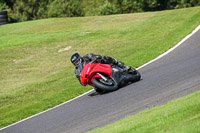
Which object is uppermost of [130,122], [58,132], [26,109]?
[130,122]

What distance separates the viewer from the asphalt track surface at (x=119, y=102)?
9.50 meters

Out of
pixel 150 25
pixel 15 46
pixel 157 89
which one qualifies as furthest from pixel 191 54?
pixel 15 46

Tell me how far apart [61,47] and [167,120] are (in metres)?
16.6

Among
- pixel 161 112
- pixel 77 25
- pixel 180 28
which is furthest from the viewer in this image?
pixel 77 25

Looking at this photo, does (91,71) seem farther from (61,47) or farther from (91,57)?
(61,47)

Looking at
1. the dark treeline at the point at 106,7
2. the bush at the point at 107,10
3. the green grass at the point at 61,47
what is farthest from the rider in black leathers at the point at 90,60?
the bush at the point at 107,10

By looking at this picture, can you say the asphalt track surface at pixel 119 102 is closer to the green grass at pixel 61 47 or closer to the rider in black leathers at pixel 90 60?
the rider in black leathers at pixel 90 60

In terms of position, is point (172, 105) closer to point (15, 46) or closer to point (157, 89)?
point (157, 89)

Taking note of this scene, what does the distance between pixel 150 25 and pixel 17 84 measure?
972 cm

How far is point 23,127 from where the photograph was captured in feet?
35.7

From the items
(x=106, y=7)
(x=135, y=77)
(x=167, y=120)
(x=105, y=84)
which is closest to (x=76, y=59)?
(x=105, y=84)

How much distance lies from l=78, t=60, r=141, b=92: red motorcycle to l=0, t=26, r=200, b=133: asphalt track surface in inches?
9.2

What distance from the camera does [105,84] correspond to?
11.8 metres

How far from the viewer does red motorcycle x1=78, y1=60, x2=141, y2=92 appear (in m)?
11.6
